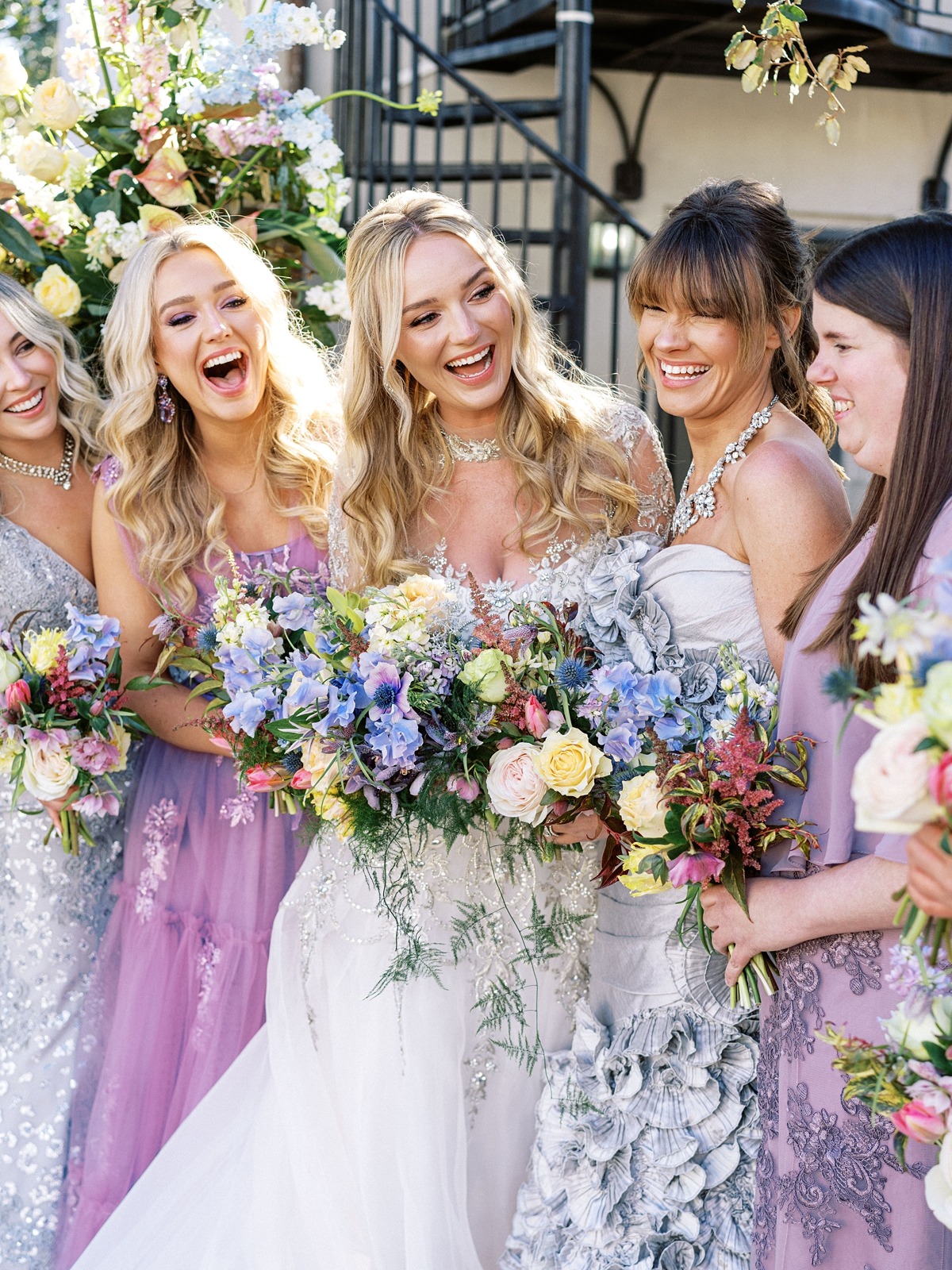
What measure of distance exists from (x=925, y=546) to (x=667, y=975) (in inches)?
38.8

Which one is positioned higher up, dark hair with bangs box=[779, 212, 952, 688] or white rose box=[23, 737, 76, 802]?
dark hair with bangs box=[779, 212, 952, 688]

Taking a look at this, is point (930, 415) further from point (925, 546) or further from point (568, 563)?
point (568, 563)

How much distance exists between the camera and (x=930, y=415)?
5.43 ft

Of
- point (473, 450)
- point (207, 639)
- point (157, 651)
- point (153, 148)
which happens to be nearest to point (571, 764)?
A: point (207, 639)

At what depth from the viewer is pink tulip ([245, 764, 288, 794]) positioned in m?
2.41

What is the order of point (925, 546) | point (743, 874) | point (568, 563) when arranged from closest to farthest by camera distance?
Result: 1. point (925, 546)
2. point (743, 874)
3. point (568, 563)

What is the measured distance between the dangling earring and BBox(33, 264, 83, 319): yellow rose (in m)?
0.38

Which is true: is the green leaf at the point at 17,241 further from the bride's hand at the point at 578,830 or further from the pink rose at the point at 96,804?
the bride's hand at the point at 578,830

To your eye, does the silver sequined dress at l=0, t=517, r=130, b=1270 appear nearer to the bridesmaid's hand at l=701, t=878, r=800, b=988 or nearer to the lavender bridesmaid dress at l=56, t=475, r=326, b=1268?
the lavender bridesmaid dress at l=56, t=475, r=326, b=1268

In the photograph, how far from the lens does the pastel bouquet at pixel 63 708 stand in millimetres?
2643

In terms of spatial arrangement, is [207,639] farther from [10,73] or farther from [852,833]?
[10,73]

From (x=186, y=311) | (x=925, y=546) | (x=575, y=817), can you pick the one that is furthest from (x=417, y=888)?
(x=186, y=311)

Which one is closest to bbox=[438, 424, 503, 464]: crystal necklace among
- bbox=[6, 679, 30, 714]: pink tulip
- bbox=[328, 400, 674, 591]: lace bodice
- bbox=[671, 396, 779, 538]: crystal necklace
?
bbox=[328, 400, 674, 591]: lace bodice

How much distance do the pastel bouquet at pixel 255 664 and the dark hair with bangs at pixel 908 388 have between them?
96cm
